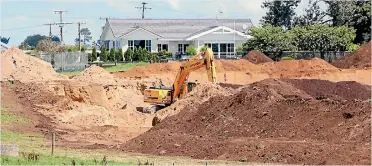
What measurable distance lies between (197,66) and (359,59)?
104 feet

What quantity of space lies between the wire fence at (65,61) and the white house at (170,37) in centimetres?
2037

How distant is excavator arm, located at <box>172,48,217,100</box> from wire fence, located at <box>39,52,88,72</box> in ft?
113

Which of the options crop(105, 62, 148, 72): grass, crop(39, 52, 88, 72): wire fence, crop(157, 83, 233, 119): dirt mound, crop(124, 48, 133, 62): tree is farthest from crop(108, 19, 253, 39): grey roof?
crop(157, 83, 233, 119): dirt mound

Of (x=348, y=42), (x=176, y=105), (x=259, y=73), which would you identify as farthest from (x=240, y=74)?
(x=176, y=105)

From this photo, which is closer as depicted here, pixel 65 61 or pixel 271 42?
pixel 65 61

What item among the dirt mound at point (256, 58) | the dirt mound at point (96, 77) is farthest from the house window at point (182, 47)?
the dirt mound at point (96, 77)

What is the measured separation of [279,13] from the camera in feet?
328

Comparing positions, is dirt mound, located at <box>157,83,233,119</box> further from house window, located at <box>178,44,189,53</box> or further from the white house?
house window, located at <box>178,44,189,53</box>

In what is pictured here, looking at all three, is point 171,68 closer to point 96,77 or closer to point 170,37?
point 96,77

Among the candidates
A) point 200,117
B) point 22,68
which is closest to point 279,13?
point 22,68

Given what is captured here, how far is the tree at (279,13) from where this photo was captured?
9975cm

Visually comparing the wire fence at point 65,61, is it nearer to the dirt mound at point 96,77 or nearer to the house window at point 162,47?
the dirt mound at point 96,77

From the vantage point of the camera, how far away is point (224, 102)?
3638cm

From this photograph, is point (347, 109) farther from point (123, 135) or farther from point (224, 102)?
point (123, 135)
